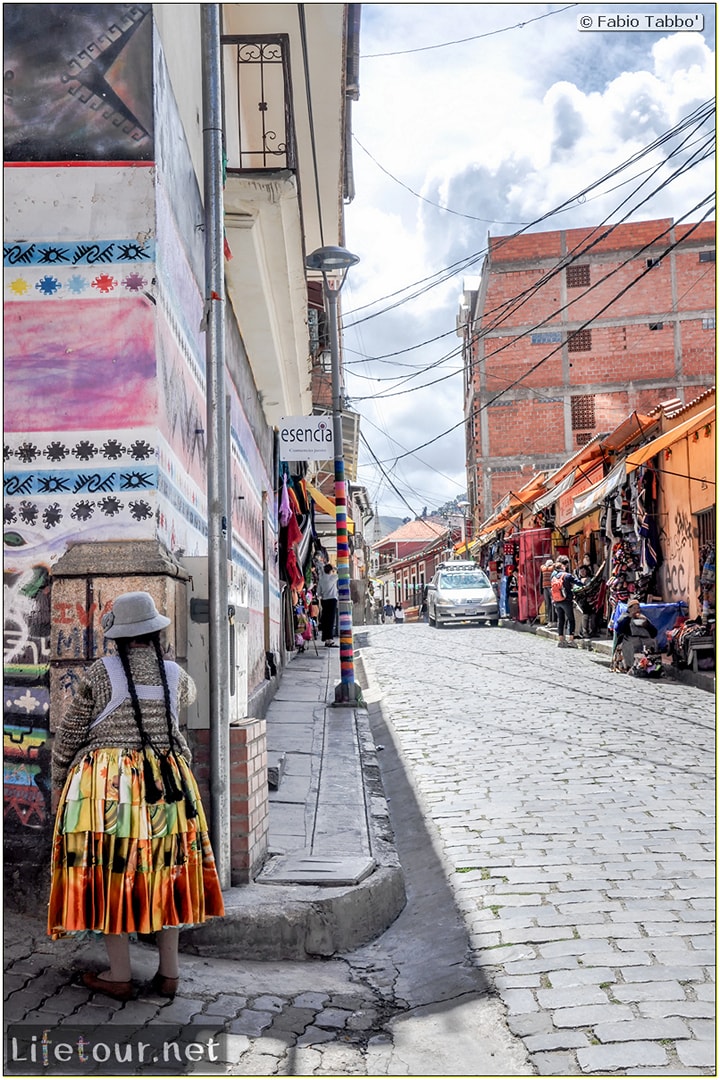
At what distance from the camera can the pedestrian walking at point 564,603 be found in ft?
67.9

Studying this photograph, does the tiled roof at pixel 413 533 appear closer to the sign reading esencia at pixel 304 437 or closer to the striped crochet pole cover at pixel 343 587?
the striped crochet pole cover at pixel 343 587

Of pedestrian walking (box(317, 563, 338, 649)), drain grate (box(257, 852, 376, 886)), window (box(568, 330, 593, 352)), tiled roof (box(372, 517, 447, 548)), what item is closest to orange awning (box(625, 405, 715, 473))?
pedestrian walking (box(317, 563, 338, 649))

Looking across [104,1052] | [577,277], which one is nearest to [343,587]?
[104,1052]

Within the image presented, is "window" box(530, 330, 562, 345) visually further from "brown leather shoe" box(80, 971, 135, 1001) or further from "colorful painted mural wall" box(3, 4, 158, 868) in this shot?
"brown leather shoe" box(80, 971, 135, 1001)

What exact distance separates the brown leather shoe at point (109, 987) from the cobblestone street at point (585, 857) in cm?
144

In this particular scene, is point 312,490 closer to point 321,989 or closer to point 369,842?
point 369,842

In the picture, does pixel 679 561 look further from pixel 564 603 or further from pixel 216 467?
pixel 216 467

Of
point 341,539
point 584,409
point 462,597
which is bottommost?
point 462,597

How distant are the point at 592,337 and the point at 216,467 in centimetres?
4117

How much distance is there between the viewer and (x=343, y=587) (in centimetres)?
1241

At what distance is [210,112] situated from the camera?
5.01 metres

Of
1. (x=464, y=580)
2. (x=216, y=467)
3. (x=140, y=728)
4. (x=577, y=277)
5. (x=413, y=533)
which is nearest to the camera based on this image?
(x=140, y=728)

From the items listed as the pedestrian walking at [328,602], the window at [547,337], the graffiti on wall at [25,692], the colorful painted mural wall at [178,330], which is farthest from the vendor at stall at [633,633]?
the window at [547,337]

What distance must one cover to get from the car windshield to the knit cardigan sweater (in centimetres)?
2666
